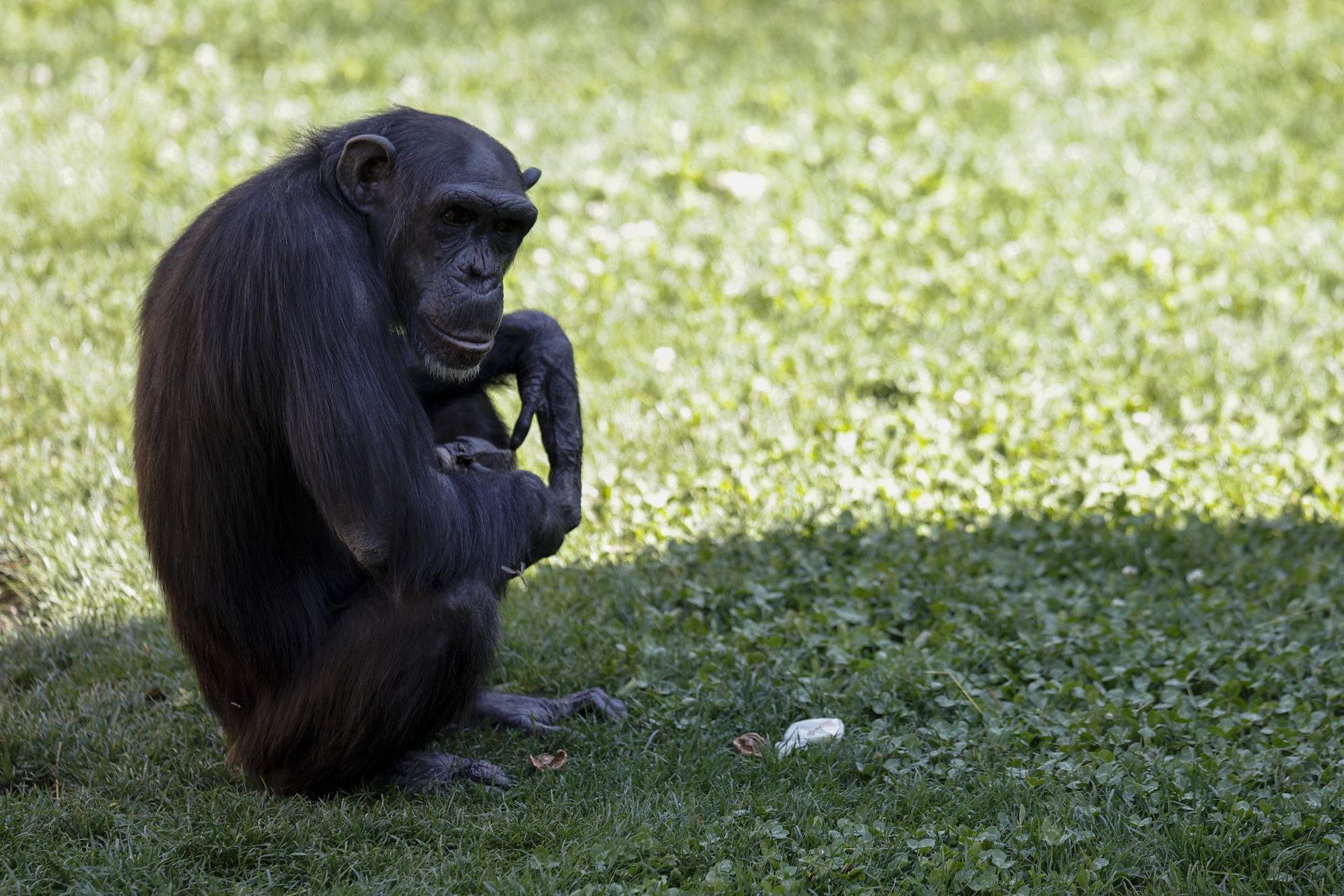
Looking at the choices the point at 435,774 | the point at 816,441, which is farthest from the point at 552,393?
the point at 816,441

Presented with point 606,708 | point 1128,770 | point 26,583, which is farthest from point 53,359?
point 1128,770

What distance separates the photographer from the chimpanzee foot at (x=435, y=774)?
360 cm

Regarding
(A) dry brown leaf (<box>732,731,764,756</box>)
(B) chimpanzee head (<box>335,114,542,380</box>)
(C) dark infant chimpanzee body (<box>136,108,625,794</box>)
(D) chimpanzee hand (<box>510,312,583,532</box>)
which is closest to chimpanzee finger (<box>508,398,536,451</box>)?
(D) chimpanzee hand (<box>510,312,583,532</box>)

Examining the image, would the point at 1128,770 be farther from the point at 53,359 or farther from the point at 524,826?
the point at 53,359

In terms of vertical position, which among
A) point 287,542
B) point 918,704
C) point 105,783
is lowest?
point 918,704

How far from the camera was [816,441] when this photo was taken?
5.62 m

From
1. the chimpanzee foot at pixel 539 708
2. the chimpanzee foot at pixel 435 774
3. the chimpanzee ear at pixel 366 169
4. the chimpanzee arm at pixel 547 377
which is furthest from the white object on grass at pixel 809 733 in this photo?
the chimpanzee ear at pixel 366 169

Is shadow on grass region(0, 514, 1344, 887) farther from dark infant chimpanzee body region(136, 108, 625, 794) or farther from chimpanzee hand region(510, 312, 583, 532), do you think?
chimpanzee hand region(510, 312, 583, 532)

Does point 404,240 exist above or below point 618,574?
above

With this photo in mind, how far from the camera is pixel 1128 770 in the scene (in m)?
3.52

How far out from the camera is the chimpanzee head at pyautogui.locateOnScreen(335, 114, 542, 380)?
3.40 m

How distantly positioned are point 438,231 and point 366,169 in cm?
24

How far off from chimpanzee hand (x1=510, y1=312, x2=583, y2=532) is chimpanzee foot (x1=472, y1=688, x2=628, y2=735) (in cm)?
60

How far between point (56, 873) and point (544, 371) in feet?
5.87
